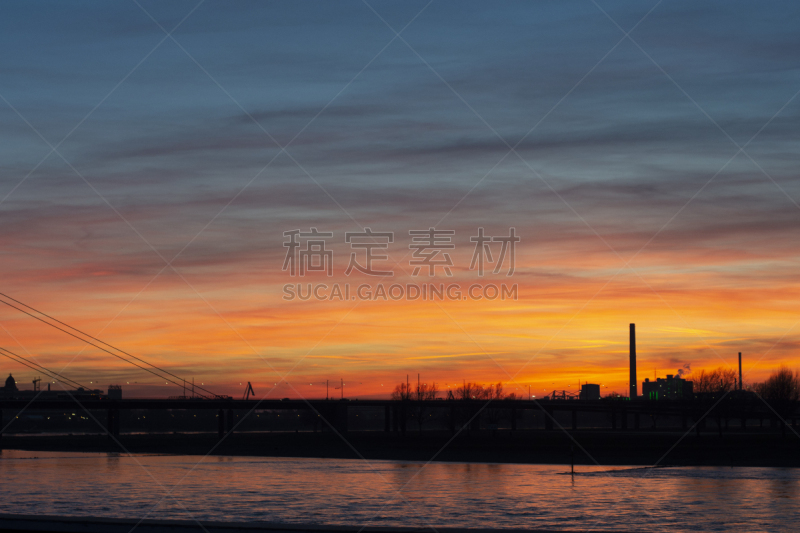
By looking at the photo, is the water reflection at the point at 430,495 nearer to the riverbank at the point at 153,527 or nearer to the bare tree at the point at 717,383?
the riverbank at the point at 153,527

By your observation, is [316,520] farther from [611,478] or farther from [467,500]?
[611,478]

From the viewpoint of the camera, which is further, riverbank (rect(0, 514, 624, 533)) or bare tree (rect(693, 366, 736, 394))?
bare tree (rect(693, 366, 736, 394))

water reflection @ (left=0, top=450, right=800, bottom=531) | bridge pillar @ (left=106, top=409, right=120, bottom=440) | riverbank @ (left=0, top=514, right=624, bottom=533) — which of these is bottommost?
bridge pillar @ (left=106, top=409, right=120, bottom=440)

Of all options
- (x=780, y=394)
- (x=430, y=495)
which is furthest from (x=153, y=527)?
(x=780, y=394)

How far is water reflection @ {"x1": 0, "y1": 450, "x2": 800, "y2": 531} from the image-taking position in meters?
34.6

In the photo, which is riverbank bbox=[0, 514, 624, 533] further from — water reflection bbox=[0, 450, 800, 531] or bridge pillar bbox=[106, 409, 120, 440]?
bridge pillar bbox=[106, 409, 120, 440]

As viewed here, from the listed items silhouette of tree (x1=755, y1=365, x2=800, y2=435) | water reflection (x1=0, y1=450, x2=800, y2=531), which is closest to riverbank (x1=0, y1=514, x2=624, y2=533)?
Answer: water reflection (x1=0, y1=450, x2=800, y2=531)

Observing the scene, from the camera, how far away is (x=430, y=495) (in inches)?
1742

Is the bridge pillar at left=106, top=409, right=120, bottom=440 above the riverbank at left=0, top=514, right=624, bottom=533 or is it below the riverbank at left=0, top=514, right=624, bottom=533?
below

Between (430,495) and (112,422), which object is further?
(112,422)

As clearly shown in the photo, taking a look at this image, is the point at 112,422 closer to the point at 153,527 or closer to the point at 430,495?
the point at 430,495

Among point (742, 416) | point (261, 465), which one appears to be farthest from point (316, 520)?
point (742, 416)

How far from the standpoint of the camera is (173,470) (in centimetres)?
6631

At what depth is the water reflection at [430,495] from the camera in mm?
34562
